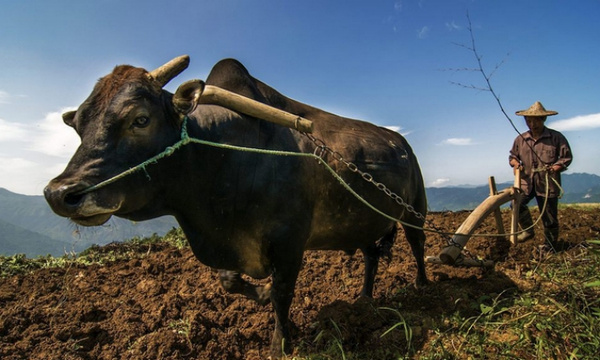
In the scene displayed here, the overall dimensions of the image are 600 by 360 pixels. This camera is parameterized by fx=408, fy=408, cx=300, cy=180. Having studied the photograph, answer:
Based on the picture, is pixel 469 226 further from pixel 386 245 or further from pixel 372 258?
pixel 372 258

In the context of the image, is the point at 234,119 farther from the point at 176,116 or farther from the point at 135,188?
the point at 135,188

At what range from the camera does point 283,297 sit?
11.6 feet

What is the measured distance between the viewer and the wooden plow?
4.69 metres

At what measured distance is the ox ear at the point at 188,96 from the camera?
116 inches

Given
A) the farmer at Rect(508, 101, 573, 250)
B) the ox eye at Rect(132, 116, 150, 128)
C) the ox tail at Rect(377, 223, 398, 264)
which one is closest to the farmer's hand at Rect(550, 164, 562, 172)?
the farmer at Rect(508, 101, 573, 250)

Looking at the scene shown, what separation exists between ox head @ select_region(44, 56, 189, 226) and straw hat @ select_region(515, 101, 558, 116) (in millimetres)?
5548

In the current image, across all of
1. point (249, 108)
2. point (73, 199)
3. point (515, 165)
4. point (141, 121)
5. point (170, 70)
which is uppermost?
point (170, 70)

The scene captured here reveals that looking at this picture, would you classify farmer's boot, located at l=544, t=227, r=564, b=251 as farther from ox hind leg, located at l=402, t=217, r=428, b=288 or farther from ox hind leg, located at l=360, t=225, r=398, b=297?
ox hind leg, located at l=360, t=225, r=398, b=297

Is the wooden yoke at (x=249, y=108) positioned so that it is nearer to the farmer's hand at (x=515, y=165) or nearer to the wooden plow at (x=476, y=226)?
the wooden plow at (x=476, y=226)

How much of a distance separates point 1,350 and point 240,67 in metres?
3.30

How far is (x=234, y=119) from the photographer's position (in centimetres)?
340

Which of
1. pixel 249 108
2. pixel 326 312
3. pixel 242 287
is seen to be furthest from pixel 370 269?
pixel 249 108

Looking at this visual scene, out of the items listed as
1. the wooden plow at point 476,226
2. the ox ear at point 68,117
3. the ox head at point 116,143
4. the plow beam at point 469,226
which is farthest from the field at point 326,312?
the ox ear at point 68,117

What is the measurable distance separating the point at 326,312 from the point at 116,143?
8.14ft
